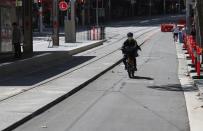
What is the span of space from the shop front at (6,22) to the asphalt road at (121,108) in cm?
621

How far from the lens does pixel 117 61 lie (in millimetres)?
30016

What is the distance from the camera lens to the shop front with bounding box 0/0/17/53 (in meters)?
26.4

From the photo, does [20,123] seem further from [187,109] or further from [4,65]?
[4,65]

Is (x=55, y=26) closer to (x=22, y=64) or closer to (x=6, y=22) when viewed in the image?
(x=6, y=22)

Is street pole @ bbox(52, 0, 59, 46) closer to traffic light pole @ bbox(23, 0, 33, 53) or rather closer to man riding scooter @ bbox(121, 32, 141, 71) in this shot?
traffic light pole @ bbox(23, 0, 33, 53)

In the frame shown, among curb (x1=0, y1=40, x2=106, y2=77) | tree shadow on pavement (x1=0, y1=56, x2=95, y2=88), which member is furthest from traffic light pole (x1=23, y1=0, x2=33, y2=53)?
tree shadow on pavement (x1=0, y1=56, x2=95, y2=88)

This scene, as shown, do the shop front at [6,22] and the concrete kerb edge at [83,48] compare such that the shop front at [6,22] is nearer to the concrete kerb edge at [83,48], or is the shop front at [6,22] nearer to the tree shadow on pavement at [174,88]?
the concrete kerb edge at [83,48]

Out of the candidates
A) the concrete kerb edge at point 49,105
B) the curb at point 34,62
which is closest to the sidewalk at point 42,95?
the concrete kerb edge at point 49,105

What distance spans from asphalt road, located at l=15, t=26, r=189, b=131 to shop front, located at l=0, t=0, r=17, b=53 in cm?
621

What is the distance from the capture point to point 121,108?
46.7 ft

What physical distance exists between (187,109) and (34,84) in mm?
6587

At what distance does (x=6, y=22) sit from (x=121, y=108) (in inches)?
550

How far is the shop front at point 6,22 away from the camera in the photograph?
26.4 meters

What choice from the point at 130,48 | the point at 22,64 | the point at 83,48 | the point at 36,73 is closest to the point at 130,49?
the point at 130,48
